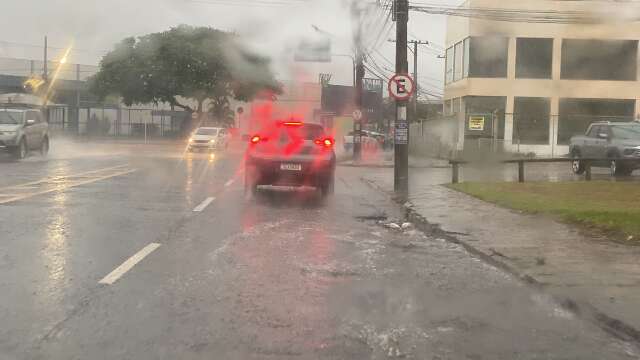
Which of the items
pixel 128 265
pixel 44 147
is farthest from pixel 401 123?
pixel 44 147

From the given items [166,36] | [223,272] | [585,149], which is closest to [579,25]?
[223,272]

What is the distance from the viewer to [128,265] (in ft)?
23.9

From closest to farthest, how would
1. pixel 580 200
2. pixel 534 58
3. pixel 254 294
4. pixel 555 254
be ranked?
pixel 534 58 < pixel 254 294 < pixel 555 254 < pixel 580 200

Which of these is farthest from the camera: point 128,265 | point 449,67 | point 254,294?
point 449,67

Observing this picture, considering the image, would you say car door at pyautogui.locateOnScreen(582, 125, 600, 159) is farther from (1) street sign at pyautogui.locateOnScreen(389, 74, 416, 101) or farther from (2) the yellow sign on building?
(2) the yellow sign on building

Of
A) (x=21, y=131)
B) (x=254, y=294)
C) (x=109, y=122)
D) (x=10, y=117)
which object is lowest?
(x=254, y=294)

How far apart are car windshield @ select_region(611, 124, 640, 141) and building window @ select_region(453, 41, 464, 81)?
10.6m

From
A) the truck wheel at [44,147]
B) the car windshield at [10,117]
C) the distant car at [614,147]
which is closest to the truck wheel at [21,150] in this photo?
the car windshield at [10,117]

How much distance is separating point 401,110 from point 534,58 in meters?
10.4

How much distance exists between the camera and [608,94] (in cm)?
566

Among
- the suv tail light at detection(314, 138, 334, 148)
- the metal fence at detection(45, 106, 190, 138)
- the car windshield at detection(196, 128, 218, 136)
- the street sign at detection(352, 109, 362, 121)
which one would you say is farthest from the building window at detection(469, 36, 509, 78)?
the metal fence at detection(45, 106, 190, 138)

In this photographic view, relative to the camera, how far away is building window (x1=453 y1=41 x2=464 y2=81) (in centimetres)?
810

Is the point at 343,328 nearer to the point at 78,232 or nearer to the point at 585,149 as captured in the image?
the point at 78,232

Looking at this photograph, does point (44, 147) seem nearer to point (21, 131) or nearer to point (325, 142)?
point (21, 131)
